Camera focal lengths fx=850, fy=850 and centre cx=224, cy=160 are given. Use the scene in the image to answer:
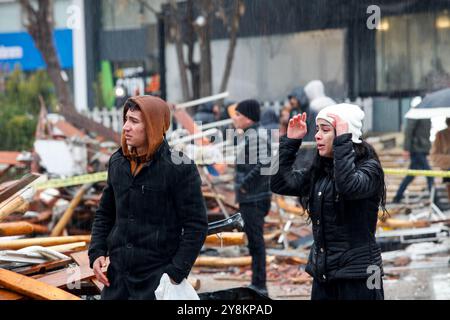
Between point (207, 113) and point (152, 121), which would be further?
point (207, 113)

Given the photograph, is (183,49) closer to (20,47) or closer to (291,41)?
(291,41)

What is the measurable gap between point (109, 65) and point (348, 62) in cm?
643

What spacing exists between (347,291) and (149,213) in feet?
3.95

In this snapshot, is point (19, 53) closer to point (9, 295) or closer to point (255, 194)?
point (255, 194)

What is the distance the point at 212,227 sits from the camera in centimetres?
562

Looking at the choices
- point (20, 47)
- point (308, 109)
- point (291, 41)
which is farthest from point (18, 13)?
point (308, 109)

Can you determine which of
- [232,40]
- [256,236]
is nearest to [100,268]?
[256,236]

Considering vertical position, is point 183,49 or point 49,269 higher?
point 183,49

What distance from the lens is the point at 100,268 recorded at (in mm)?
4809

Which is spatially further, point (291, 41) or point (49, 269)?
point (291, 41)

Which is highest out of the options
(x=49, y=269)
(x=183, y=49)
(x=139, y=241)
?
(x=183, y=49)

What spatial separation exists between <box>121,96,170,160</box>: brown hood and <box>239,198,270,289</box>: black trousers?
337 centimetres

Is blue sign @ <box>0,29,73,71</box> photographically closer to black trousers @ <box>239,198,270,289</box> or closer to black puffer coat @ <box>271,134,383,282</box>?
black trousers @ <box>239,198,270,289</box>

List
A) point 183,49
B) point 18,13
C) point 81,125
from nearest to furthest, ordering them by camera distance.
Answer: point 81,125
point 183,49
point 18,13
